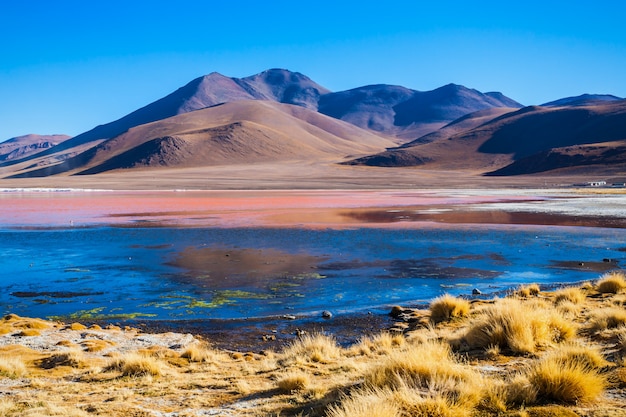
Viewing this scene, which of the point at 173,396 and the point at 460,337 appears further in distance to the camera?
the point at 460,337

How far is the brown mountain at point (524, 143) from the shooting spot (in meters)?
122

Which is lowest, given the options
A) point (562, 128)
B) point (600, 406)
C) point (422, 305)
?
point (422, 305)

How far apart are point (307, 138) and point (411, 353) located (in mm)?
187419

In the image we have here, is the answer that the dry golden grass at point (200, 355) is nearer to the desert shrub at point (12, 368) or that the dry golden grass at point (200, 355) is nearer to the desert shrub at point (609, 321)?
the desert shrub at point (12, 368)

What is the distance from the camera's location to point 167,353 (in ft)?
28.5

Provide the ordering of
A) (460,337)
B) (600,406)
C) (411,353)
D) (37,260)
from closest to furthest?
(600,406), (411,353), (460,337), (37,260)

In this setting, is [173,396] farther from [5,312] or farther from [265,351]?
[5,312]

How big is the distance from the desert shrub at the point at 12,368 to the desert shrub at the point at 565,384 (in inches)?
247

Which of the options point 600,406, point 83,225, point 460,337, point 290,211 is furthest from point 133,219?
point 600,406

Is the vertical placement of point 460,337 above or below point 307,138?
below

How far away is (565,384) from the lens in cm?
518

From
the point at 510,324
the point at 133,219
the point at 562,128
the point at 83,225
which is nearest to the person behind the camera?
the point at 510,324

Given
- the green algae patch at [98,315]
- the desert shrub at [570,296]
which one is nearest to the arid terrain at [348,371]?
the desert shrub at [570,296]

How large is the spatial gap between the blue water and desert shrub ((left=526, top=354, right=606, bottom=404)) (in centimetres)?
712
